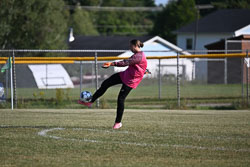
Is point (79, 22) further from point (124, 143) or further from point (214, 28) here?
point (124, 143)

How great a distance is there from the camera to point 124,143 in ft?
27.5

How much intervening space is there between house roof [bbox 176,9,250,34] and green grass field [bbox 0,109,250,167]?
42.9 m

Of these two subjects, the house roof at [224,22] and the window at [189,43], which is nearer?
the house roof at [224,22]

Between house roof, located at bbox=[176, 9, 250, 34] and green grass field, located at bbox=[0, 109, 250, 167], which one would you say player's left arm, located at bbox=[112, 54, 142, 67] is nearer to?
green grass field, located at bbox=[0, 109, 250, 167]

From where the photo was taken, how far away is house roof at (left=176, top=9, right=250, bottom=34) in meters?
54.7

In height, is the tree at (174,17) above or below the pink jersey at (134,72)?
above

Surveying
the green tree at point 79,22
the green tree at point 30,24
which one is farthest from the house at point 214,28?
the green tree at point 79,22

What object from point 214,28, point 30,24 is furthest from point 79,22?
point 30,24

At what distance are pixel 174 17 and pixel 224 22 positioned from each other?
17.2 metres

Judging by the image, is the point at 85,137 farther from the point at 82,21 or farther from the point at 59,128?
the point at 82,21

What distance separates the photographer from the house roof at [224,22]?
54.7 m

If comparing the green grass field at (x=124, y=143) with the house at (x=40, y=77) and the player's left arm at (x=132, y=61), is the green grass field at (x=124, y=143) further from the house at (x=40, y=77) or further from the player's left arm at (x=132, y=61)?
the house at (x=40, y=77)

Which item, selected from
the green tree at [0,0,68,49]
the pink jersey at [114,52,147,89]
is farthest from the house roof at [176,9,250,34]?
the pink jersey at [114,52,147,89]

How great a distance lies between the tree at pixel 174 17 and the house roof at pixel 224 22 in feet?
38.7
